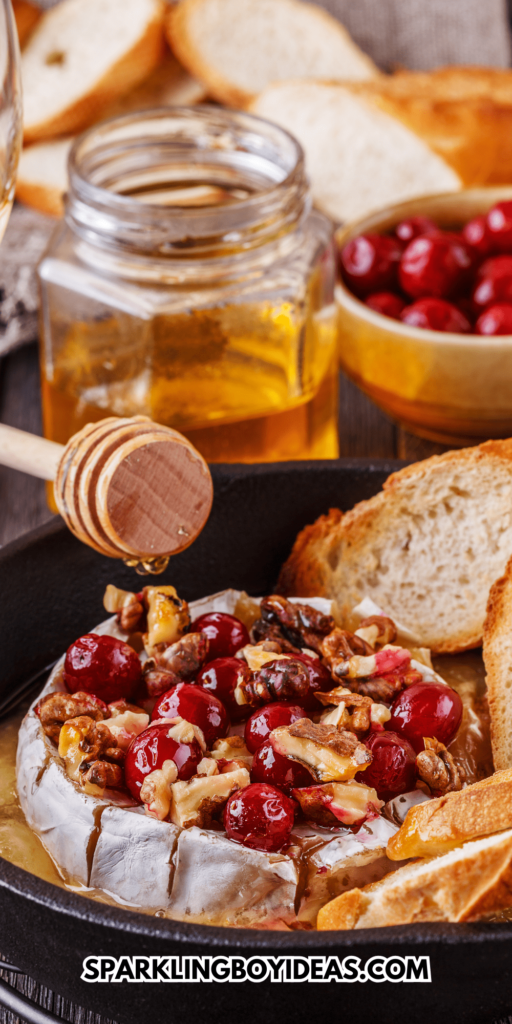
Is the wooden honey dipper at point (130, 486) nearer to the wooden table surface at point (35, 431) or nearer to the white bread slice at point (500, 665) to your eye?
the white bread slice at point (500, 665)

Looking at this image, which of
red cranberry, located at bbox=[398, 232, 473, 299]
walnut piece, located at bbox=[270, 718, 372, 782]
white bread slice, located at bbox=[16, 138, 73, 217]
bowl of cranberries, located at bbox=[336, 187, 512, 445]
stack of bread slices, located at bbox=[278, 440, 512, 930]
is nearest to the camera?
walnut piece, located at bbox=[270, 718, 372, 782]

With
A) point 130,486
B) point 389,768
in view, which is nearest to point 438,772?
point 389,768

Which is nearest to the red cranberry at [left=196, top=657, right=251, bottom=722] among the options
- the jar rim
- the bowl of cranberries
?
the jar rim

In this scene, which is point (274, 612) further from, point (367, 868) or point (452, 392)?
point (452, 392)

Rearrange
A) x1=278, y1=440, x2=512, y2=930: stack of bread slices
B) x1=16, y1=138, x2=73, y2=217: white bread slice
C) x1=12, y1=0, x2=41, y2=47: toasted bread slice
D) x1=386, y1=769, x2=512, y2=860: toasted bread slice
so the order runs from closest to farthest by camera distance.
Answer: x1=386, y1=769, x2=512, y2=860: toasted bread slice, x1=278, y1=440, x2=512, y2=930: stack of bread slices, x1=16, y1=138, x2=73, y2=217: white bread slice, x1=12, y1=0, x2=41, y2=47: toasted bread slice

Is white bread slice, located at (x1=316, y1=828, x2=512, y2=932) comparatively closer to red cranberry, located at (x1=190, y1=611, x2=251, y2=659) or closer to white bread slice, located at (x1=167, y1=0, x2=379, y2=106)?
red cranberry, located at (x1=190, y1=611, x2=251, y2=659)

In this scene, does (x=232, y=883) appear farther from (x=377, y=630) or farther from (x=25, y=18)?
(x=25, y=18)

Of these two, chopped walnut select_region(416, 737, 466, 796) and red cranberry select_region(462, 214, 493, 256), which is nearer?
chopped walnut select_region(416, 737, 466, 796)
